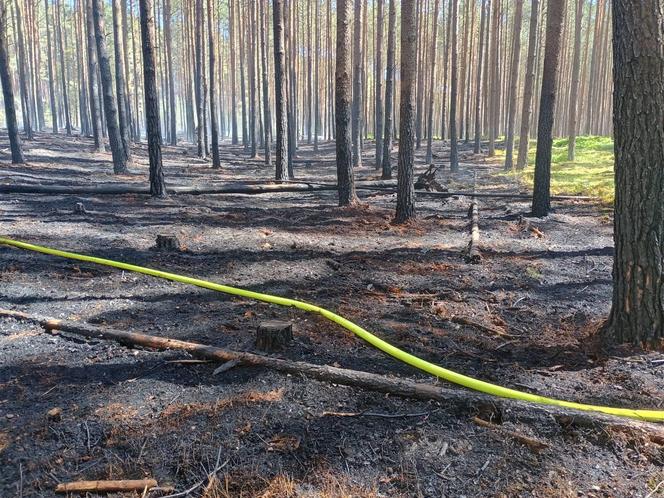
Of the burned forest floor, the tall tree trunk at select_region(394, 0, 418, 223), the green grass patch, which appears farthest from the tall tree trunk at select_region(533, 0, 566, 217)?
the green grass patch

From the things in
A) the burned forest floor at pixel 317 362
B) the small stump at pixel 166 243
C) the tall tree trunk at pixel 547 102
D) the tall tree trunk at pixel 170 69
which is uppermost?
the tall tree trunk at pixel 170 69

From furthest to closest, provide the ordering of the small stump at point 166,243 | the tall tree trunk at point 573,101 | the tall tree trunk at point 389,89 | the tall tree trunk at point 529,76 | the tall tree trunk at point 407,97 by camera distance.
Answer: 1. the tall tree trunk at point 573,101
2. the tall tree trunk at point 529,76
3. the tall tree trunk at point 389,89
4. the tall tree trunk at point 407,97
5. the small stump at point 166,243

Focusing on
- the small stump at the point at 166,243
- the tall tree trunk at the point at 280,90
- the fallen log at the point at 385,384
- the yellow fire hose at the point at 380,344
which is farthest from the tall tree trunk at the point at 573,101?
the fallen log at the point at 385,384

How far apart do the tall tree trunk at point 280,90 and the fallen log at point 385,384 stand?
33.8ft

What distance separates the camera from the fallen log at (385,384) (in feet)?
9.35

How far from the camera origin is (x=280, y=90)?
13484 millimetres

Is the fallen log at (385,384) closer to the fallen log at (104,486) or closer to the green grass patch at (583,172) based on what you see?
the fallen log at (104,486)

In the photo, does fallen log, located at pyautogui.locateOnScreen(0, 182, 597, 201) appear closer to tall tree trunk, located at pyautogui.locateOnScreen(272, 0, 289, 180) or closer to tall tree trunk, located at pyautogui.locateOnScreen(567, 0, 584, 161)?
tall tree trunk, located at pyautogui.locateOnScreen(272, 0, 289, 180)

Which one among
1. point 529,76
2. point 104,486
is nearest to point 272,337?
point 104,486

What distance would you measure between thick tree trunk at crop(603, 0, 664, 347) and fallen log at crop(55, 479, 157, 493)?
11.2ft

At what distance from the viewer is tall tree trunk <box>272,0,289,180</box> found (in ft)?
42.8

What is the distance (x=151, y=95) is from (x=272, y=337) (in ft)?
29.5

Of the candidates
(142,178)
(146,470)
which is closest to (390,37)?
(142,178)

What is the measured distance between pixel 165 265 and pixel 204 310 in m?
1.91
